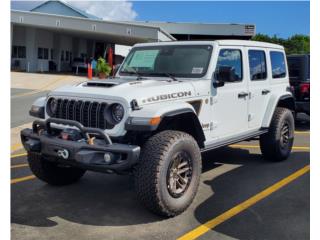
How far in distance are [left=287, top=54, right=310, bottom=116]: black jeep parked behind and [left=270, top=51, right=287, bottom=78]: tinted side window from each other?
2849mm

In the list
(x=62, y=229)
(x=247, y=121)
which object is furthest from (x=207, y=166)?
(x=62, y=229)

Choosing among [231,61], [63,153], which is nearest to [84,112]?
[63,153]

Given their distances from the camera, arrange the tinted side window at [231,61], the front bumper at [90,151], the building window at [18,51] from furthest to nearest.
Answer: the building window at [18,51], the tinted side window at [231,61], the front bumper at [90,151]

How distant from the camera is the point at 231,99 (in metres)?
5.63

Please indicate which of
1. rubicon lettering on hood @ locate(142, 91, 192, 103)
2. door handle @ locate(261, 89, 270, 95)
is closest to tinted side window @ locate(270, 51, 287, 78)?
door handle @ locate(261, 89, 270, 95)

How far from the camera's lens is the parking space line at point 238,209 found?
4043mm

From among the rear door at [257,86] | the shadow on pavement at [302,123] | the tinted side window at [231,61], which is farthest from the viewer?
the shadow on pavement at [302,123]

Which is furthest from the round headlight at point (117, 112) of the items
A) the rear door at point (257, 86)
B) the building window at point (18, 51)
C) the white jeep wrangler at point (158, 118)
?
the building window at point (18, 51)

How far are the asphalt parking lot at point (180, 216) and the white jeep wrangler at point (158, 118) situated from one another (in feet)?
0.88

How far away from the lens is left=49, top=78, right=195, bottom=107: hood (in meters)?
4.34

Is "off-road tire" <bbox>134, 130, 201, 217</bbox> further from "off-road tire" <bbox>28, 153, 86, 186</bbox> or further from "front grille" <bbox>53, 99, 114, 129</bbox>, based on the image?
"off-road tire" <bbox>28, 153, 86, 186</bbox>

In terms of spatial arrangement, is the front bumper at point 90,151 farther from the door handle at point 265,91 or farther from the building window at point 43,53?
the building window at point 43,53

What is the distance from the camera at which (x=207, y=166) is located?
6668 mm

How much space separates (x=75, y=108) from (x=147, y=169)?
3.89ft
